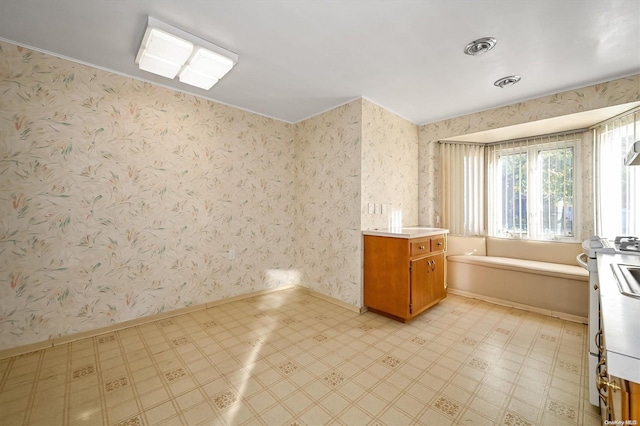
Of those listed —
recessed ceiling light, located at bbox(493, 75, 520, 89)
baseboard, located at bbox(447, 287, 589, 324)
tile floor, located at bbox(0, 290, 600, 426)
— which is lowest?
tile floor, located at bbox(0, 290, 600, 426)

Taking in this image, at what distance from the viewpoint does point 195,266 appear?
2.92 metres

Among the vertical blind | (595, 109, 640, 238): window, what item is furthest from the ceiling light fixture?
(595, 109, 640, 238): window

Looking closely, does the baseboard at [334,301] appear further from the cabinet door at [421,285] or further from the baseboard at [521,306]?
the baseboard at [521,306]

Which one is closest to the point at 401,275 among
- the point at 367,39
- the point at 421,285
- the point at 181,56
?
the point at 421,285

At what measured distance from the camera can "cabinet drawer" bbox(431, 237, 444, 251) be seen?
296 cm

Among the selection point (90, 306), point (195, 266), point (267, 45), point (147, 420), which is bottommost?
point (147, 420)

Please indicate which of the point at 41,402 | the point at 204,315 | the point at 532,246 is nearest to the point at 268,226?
the point at 204,315

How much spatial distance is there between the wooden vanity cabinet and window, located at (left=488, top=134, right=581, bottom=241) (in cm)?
141

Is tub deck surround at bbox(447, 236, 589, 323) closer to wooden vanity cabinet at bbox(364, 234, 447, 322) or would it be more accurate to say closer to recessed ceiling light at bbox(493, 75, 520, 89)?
wooden vanity cabinet at bbox(364, 234, 447, 322)

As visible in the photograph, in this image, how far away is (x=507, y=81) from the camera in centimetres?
251

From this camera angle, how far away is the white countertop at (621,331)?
533 mm

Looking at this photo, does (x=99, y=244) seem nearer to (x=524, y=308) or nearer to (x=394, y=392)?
(x=394, y=392)

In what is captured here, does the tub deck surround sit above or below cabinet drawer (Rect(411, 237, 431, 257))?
below

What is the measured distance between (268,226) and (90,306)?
198cm
